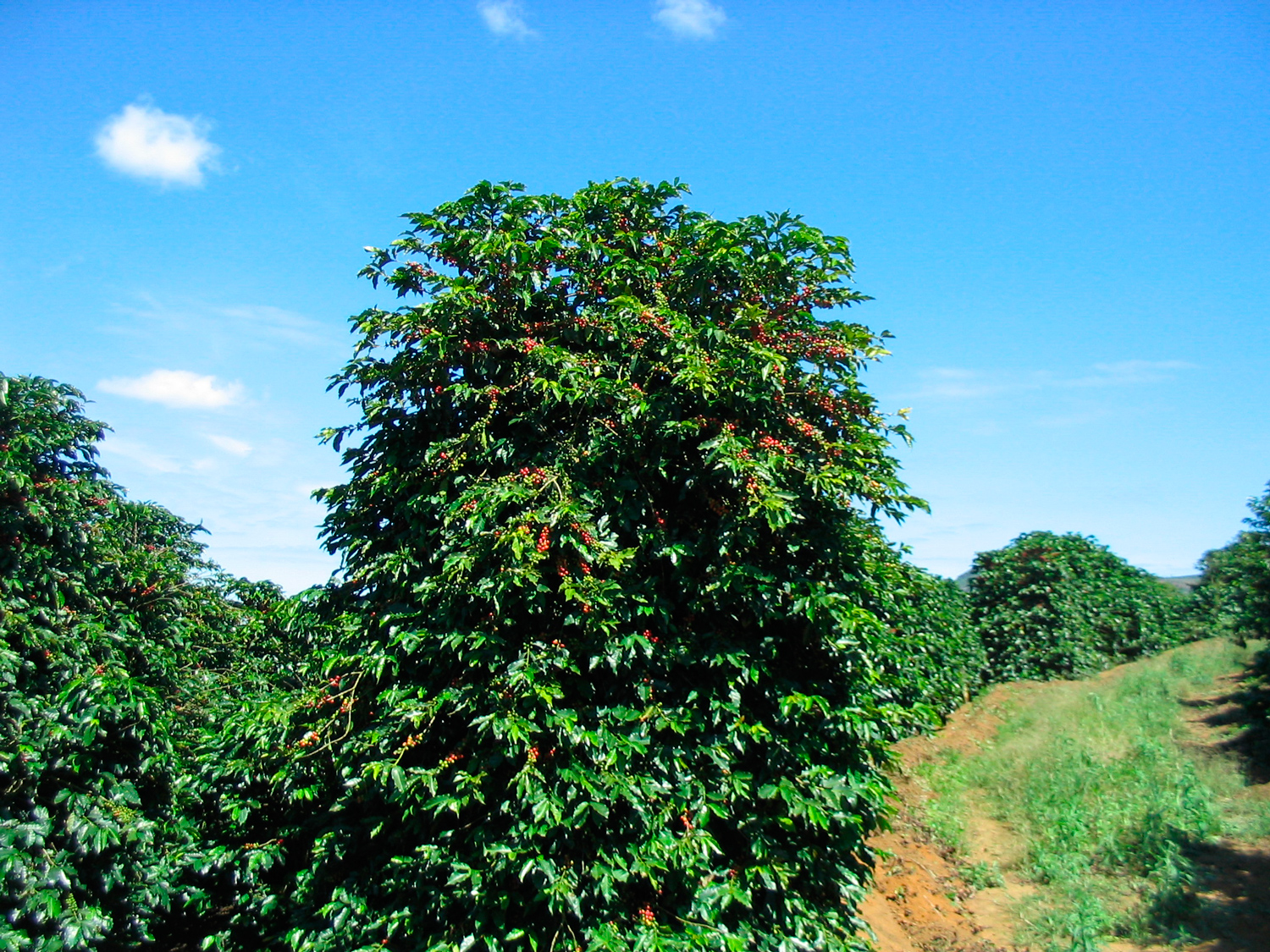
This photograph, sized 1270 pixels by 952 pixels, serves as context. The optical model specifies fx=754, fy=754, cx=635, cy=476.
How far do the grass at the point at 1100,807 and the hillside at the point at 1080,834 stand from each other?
17 mm

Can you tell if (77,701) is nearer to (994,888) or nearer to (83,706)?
(83,706)

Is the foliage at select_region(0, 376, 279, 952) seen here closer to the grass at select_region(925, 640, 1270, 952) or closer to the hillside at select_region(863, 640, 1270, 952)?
the hillside at select_region(863, 640, 1270, 952)

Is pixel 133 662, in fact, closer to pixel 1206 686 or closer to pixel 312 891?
pixel 312 891

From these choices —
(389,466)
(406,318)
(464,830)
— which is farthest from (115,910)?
(406,318)

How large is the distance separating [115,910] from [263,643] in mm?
2660

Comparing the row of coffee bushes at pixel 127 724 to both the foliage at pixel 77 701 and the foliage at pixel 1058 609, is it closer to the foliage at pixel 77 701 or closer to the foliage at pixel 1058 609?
the foliage at pixel 77 701

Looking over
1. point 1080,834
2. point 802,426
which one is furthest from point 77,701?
point 1080,834

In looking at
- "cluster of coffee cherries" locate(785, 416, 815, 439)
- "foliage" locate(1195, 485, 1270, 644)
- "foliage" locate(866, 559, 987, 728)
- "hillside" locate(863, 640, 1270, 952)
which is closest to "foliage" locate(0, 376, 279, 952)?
"cluster of coffee cherries" locate(785, 416, 815, 439)

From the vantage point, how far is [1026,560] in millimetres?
16250

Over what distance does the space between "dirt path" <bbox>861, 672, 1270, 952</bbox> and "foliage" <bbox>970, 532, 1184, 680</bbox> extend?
236 inches

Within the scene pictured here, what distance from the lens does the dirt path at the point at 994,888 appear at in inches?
211

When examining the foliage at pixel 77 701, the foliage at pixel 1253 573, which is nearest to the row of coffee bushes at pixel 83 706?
the foliage at pixel 77 701

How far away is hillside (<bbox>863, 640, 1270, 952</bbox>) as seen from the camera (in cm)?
559

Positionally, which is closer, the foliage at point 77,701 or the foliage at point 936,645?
the foliage at point 77,701
